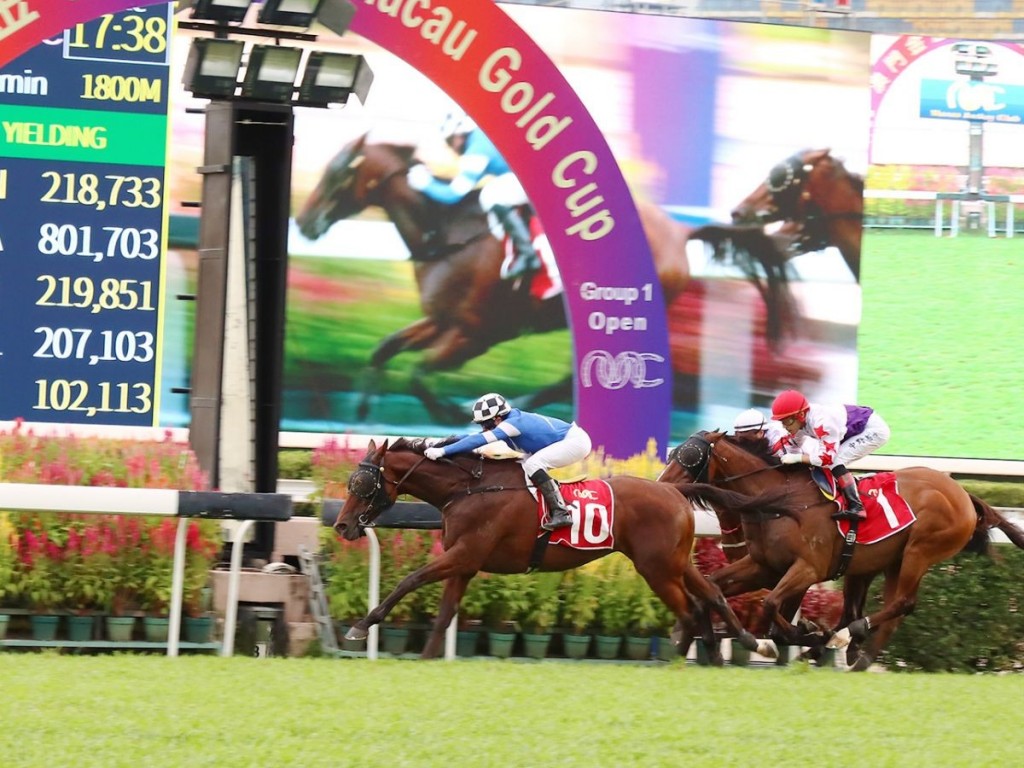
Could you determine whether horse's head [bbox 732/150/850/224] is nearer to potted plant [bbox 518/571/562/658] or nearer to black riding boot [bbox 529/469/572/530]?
potted plant [bbox 518/571/562/658]

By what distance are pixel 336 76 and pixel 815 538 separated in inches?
123

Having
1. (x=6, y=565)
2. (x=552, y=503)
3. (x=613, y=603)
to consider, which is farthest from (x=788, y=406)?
(x=6, y=565)

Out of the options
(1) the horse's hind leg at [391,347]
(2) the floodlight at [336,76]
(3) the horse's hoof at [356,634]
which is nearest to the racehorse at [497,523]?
(3) the horse's hoof at [356,634]

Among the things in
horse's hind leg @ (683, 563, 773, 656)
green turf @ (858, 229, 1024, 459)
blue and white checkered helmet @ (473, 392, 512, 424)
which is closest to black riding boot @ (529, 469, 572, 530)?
blue and white checkered helmet @ (473, 392, 512, 424)

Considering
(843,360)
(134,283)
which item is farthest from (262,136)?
(843,360)

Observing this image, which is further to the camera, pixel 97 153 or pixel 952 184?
pixel 952 184

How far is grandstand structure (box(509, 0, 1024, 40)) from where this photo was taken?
49.9 feet

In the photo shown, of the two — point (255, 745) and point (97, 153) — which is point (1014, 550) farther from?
point (97, 153)

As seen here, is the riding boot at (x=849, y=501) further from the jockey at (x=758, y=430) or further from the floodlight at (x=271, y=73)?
the floodlight at (x=271, y=73)

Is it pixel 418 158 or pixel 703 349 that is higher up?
pixel 418 158

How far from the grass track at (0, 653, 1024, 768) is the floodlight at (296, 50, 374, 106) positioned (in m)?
2.75

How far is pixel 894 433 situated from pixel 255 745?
12.2 m

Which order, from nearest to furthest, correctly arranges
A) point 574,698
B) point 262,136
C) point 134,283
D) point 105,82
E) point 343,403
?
1. point 574,698
2. point 262,136
3. point 134,283
4. point 105,82
5. point 343,403

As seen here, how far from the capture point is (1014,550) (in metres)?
8.29
